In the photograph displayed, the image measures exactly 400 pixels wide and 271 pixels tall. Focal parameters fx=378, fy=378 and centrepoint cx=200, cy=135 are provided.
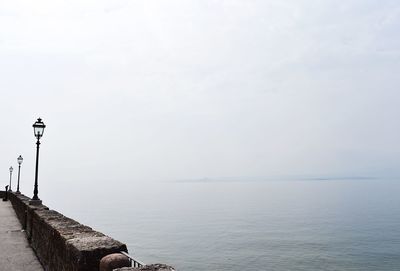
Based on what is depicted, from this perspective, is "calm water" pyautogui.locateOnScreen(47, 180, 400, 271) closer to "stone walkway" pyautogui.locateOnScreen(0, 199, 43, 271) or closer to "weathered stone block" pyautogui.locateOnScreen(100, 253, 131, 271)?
"stone walkway" pyautogui.locateOnScreen(0, 199, 43, 271)

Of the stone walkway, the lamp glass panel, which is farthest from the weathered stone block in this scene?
the lamp glass panel

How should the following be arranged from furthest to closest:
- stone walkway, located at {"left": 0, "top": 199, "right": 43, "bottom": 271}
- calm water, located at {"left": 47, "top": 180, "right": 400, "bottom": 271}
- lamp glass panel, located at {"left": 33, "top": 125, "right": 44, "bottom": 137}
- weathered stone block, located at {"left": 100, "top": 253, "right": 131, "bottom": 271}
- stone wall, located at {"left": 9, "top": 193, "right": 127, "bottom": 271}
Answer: calm water, located at {"left": 47, "top": 180, "right": 400, "bottom": 271}, lamp glass panel, located at {"left": 33, "top": 125, "right": 44, "bottom": 137}, stone walkway, located at {"left": 0, "top": 199, "right": 43, "bottom": 271}, stone wall, located at {"left": 9, "top": 193, "right": 127, "bottom": 271}, weathered stone block, located at {"left": 100, "top": 253, "right": 131, "bottom": 271}

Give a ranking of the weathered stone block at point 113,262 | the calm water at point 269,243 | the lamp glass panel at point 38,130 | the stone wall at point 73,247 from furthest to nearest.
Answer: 1. the calm water at point 269,243
2. the lamp glass panel at point 38,130
3. the stone wall at point 73,247
4. the weathered stone block at point 113,262

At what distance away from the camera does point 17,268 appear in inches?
344

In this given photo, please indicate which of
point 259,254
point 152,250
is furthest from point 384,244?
point 152,250

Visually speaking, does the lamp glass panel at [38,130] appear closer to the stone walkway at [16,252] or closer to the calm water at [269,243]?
the stone walkway at [16,252]

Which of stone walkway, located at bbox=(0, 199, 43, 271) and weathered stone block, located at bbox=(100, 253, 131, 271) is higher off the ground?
weathered stone block, located at bbox=(100, 253, 131, 271)

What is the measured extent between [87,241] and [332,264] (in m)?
37.2

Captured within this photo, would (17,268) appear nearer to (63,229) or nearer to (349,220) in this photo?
(63,229)

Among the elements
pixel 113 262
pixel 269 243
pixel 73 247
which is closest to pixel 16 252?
pixel 73 247

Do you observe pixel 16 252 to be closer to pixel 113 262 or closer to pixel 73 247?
pixel 73 247

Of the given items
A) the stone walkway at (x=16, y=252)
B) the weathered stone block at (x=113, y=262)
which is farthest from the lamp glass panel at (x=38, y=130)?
the weathered stone block at (x=113, y=262)

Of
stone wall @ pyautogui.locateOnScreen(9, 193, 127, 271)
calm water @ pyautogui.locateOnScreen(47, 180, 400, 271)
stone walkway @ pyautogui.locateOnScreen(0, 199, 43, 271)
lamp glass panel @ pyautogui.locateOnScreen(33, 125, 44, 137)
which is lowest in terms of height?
calm water @ pyautogui.locateOnScreen(47, 180, 400, 271)

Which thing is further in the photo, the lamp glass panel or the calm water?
the calm water
